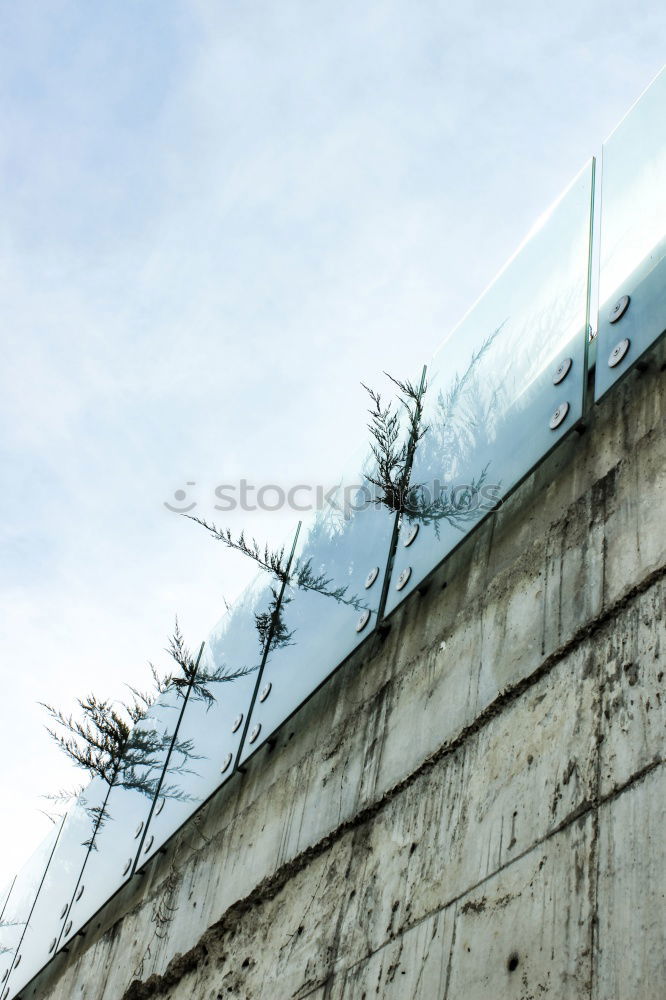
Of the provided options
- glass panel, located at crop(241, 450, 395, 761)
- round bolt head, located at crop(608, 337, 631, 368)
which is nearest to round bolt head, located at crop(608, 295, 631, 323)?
round bolt head, located at crop(608, 337, 631, 368)

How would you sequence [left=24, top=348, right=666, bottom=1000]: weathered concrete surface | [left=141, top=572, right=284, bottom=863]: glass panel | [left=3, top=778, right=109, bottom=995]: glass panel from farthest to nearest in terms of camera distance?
[left=3, top=778, right=109, bottom=995]: glass panel, [left=141, top=572, right=284, bottom=863]: glass panel, [left=24, top=348, right=666, bottom=1000]: weathered concrete surface

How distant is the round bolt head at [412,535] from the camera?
11.9 ft

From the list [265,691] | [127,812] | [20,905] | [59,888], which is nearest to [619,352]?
[265,691]

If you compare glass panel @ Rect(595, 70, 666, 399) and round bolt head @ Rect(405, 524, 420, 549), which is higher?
glass panel @ Rect(595, 70, 666, 399)

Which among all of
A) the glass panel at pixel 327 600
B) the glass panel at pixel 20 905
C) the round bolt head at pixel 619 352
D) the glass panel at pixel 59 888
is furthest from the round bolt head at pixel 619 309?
the glass panel at pixel 20 905

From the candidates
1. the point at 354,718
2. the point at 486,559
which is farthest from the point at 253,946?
the point at 486,559

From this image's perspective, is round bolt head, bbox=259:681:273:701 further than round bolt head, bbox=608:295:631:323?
Yes

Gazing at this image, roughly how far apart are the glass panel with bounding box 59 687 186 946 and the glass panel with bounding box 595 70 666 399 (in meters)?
2.94

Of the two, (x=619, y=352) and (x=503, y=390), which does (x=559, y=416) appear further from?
(x=503, y=390)

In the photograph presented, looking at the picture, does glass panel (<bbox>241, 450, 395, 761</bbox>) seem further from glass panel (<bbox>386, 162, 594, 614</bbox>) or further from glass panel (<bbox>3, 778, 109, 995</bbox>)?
glass panel (<bbox>3, 778, 109, 995</bbox>)

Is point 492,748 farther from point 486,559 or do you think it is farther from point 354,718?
point 354,718

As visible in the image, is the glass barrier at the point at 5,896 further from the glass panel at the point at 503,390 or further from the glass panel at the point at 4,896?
the glass panel at the point at 503,390

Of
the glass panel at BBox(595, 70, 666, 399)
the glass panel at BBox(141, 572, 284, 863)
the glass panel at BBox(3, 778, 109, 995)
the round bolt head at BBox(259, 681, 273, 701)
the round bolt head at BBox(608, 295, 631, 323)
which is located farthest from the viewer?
the glass panel at BBox(3, 778, 109, 995)

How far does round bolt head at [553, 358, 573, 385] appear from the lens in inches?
125
